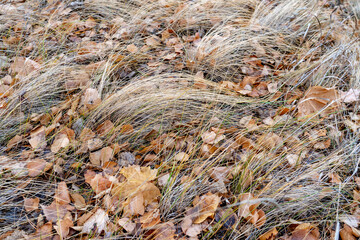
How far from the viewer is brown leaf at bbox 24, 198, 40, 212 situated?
1.47m

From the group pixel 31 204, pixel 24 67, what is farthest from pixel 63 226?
pixel 24 67

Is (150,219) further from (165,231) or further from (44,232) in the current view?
(44,232)

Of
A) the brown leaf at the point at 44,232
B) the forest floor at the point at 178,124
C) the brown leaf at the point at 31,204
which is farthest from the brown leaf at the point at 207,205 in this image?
the brown leaf at the point at 31,204

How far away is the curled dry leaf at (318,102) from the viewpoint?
195 cm

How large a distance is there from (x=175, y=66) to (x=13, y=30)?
1.86m

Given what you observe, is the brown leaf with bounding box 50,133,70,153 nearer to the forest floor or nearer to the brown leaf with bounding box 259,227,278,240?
the forest floor

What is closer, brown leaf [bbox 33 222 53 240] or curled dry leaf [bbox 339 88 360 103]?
brown leaf [bbox 33 222 53 240]

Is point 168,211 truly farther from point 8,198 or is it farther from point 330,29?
point 330,29

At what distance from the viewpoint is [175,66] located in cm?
232

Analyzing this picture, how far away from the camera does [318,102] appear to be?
1.97m

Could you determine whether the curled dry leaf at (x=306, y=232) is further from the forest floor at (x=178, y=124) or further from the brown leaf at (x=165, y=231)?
the brown leaf at (x=165, y=231)

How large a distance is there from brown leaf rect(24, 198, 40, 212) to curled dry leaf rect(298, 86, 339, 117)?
1.80 meters

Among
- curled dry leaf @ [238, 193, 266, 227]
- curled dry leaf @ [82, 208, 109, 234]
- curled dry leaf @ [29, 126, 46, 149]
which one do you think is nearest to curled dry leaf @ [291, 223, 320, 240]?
curled dry leaf @ [238, 193, 266, 227]

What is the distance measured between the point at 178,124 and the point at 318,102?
1053 mm
